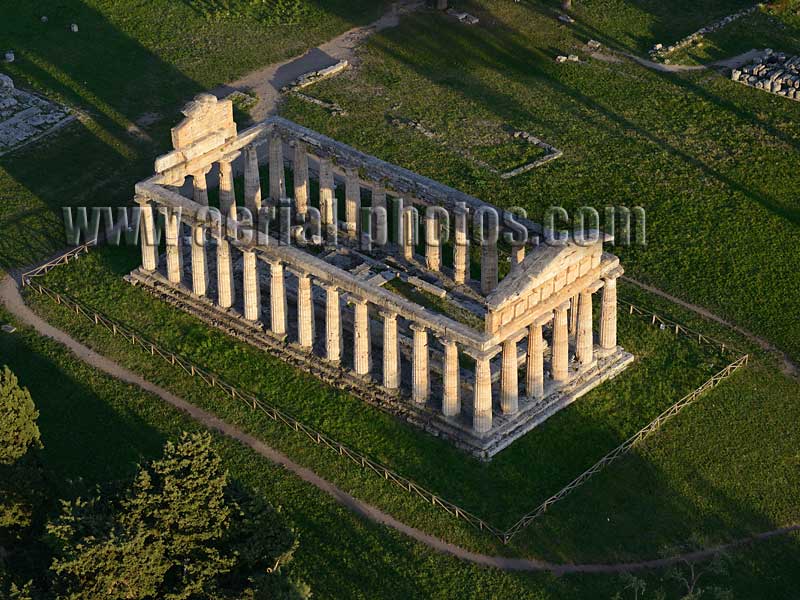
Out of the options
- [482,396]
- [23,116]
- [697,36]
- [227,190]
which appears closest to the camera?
[482,396]

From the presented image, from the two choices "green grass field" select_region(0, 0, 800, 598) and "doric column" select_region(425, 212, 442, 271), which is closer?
"green grass field" select_region(0, 0, 800, 598)

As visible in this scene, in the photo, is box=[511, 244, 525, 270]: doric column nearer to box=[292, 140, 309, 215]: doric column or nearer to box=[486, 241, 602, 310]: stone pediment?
box=[486, 241, 602, 310]: stone pediment

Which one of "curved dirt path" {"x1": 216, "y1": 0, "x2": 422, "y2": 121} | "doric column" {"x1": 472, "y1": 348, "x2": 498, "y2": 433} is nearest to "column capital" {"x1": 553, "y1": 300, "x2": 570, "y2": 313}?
"doric column" {"x1": 472, "y1": 348, "x2": 498, "y2": 433}

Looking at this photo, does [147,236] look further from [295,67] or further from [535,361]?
[295,67]

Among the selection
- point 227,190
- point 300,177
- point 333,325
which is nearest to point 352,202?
point 300,177

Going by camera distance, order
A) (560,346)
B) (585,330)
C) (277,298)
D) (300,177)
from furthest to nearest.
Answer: (300,177), (277,298), (585,330), (560,346)
